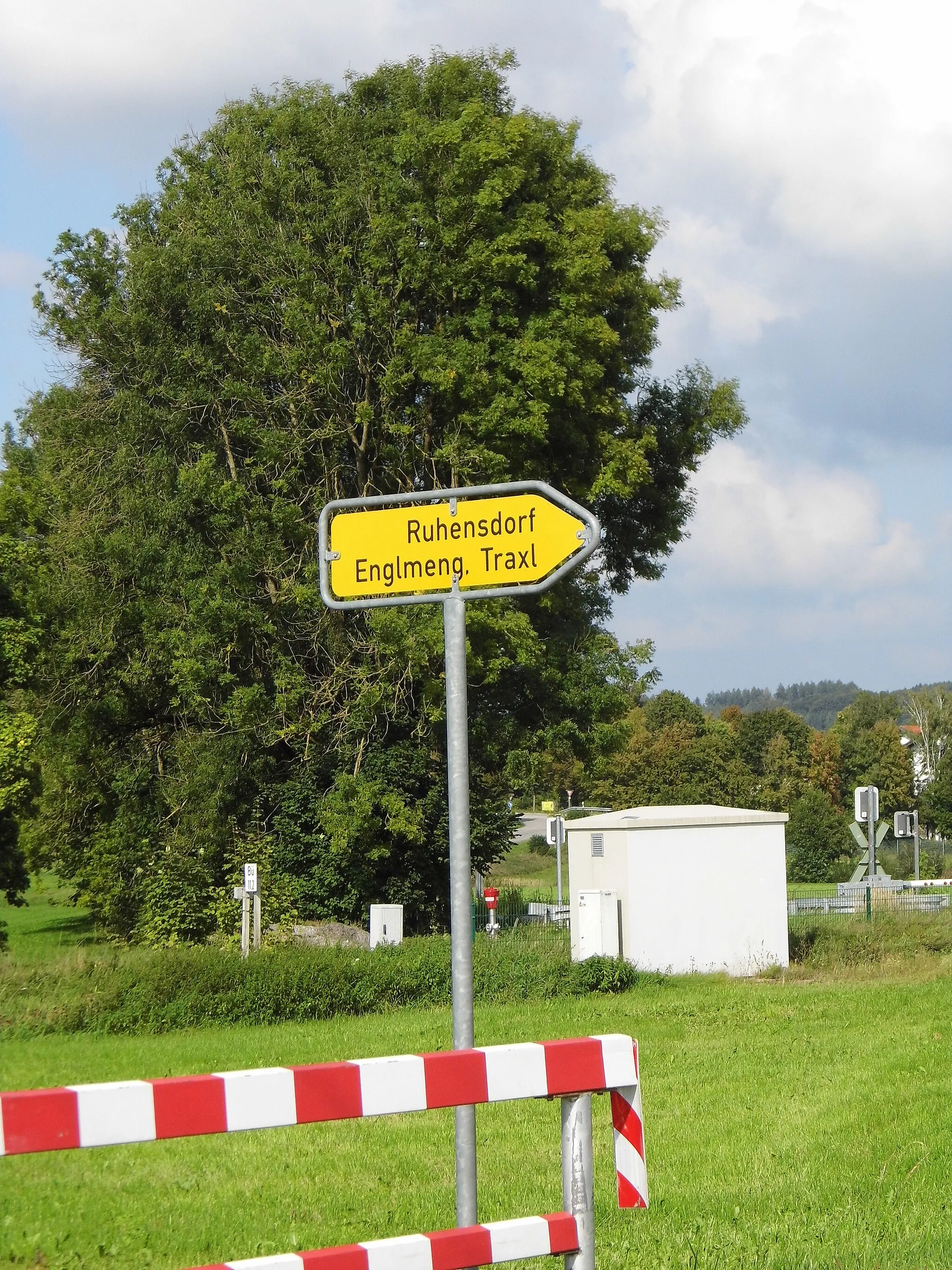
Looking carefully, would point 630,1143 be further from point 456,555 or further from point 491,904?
point 491,904

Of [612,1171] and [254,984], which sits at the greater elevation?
[612,1171]

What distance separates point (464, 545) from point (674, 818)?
17982mm

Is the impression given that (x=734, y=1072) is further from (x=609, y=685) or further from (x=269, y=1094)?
(x=609, y=685)

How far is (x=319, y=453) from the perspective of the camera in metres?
27.4

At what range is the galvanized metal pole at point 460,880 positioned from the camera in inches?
156

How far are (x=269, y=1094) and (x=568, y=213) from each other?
84.8 ft

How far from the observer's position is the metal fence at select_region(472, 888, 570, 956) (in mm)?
21938

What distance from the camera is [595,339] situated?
86.7 feet

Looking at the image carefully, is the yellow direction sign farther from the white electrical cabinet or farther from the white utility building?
the white utility building

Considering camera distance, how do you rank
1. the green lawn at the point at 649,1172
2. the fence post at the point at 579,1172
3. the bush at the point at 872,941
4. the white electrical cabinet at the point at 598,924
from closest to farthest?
the fence post at the point at 579,1172
the green lawn at the point at 649,1172
the white electrical cabinet at the point at 598,924
the bush at the point at 872,941

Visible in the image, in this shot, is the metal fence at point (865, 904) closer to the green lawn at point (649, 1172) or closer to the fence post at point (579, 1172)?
the green lawn at point (649, 1172)

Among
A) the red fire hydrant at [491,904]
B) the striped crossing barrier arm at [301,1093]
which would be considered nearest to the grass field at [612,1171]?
the striped crossing barrier arm at [301,1093]

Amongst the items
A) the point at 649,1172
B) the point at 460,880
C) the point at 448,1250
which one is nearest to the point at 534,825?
the point at 649,1172

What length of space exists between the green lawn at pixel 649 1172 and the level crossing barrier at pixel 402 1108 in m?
1.82
